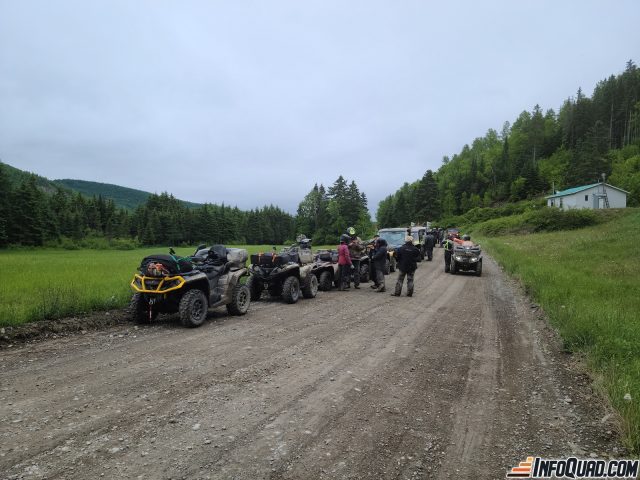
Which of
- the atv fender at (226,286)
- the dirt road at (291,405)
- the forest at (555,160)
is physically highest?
the forest at (555,160)

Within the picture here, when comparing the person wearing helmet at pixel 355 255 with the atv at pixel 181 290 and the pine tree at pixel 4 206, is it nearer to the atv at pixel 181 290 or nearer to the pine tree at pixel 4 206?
the atv at pixel 181 290

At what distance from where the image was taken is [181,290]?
7719 millimetres

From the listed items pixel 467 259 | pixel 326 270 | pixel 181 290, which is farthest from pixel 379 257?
pixel 181 290

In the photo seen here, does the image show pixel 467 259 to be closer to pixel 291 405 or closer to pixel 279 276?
pixel 279 276

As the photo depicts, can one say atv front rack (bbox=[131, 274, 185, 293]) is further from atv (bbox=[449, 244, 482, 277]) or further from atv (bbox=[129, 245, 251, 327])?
atv (bbox=[449, 244, 482, 277])

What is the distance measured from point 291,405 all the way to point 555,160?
336ft

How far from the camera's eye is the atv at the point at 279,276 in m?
10.6

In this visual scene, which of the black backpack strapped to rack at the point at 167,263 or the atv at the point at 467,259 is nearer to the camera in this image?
the black backpack strapped to rack at the point at 167,263

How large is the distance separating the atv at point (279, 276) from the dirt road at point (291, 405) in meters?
3.27

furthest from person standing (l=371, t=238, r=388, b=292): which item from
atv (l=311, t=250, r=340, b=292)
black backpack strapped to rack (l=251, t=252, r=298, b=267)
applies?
black backpack strapped to rack (l=251, t=252, r=298, b=267)

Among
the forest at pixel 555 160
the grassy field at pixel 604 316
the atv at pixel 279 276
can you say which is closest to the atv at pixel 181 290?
the atv at pixel 279 276

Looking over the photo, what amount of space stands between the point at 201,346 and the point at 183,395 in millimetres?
1966

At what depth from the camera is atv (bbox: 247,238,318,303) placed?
10.6m

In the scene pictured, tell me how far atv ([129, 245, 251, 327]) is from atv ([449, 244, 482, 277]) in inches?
479
